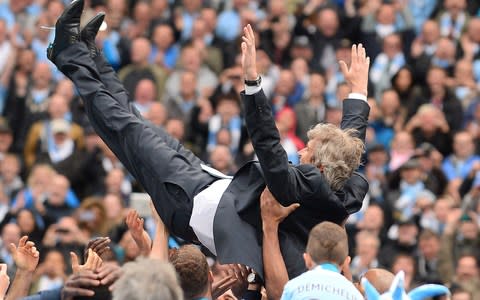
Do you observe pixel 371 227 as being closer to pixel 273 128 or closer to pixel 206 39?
pixel 206 39

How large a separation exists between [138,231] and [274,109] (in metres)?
7.60

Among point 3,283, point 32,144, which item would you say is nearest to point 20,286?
point 3,283

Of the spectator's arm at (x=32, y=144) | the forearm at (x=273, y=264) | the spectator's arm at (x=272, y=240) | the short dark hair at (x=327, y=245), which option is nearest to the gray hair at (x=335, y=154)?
the spectator's arm at (x=272, y=240)

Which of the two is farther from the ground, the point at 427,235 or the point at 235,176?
the point at 235,176

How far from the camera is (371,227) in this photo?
12.8 meters

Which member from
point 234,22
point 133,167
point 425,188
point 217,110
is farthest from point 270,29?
point 133,167

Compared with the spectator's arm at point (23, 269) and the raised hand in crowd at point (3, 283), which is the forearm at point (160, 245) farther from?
the raised hand in crowd at point (3, 283)

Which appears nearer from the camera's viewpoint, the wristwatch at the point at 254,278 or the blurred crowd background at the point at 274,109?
the wristwatch at the point at 254,278

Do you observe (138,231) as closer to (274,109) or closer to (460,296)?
(460,296)

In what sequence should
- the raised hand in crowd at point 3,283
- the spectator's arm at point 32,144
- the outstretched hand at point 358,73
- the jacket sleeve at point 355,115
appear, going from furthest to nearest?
the spectator's arm at point 32,144 → the outstretched hand at point 358,73 → the jacket sleeve at point 355,115 → the raised hand in crowd at point 3,283

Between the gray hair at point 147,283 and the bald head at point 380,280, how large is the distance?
1838mm

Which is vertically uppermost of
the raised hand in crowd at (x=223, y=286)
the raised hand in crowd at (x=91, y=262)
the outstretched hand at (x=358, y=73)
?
the outstretched hand at (x=358, y=73)

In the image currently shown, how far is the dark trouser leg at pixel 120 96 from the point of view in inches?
329

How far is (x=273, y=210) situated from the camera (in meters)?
7.36
